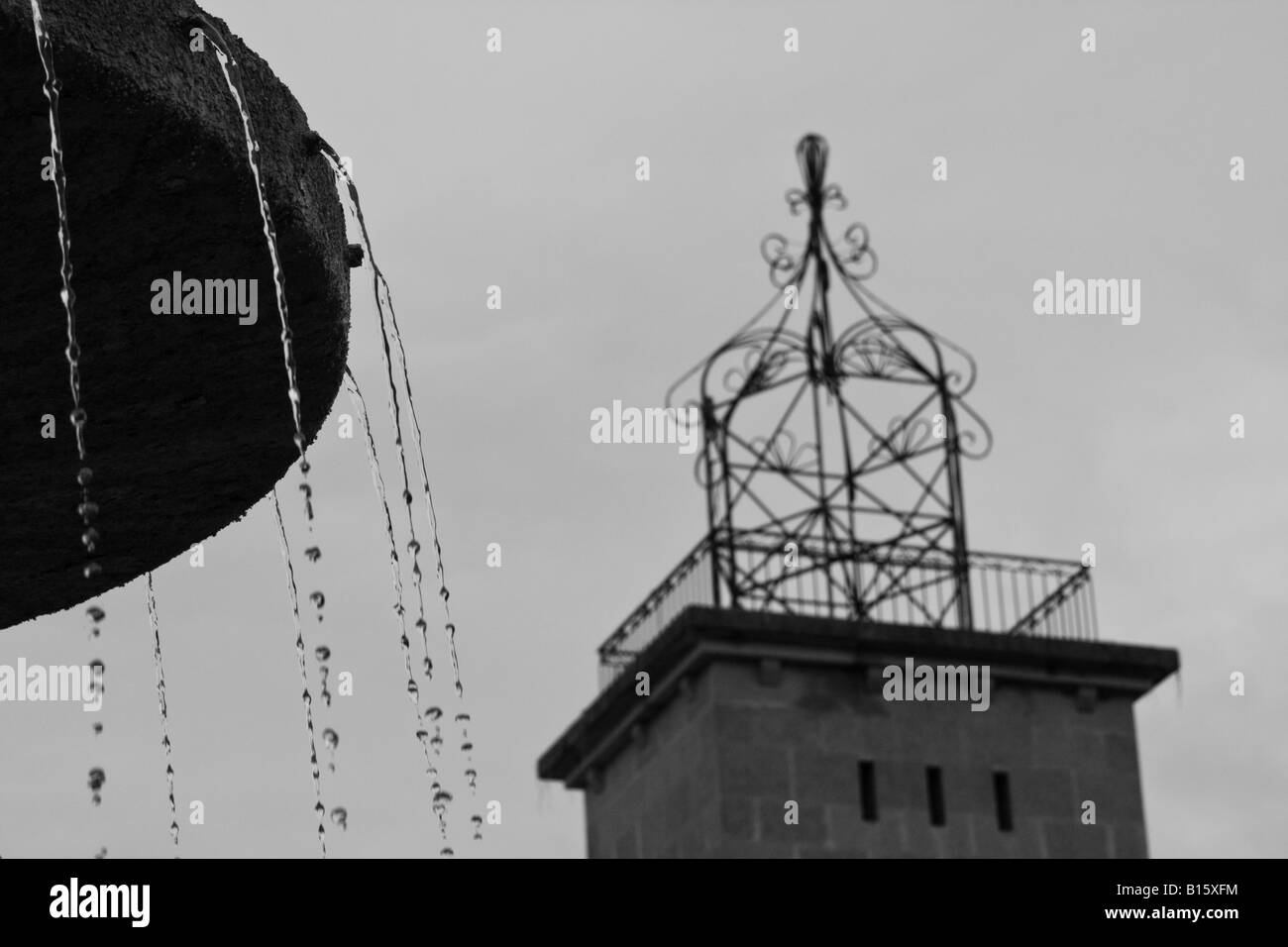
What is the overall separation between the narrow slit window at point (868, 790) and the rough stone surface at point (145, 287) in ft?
50.1

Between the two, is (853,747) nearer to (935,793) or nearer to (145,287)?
(935,793)

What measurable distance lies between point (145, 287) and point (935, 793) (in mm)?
17343

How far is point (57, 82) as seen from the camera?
6.05m

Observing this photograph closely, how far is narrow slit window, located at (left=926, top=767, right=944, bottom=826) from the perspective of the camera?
917 inches

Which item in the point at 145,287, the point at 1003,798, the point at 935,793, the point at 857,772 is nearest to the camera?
the point at 145,287

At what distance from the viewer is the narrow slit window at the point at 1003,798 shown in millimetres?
23516

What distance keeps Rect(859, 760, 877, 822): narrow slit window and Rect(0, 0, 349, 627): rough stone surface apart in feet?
50.1

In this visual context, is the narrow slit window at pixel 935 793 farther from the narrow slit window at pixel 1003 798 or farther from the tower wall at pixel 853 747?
the narrow slit window at pixel 1003 798

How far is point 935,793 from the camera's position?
23453 mm

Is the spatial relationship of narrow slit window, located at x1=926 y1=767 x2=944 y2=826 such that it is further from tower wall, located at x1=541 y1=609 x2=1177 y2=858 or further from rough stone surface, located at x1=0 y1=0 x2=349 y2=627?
rough stone surface, located at x1=0 y1=0 x2=349 y2=627

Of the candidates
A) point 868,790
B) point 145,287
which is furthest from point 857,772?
point 145,287
